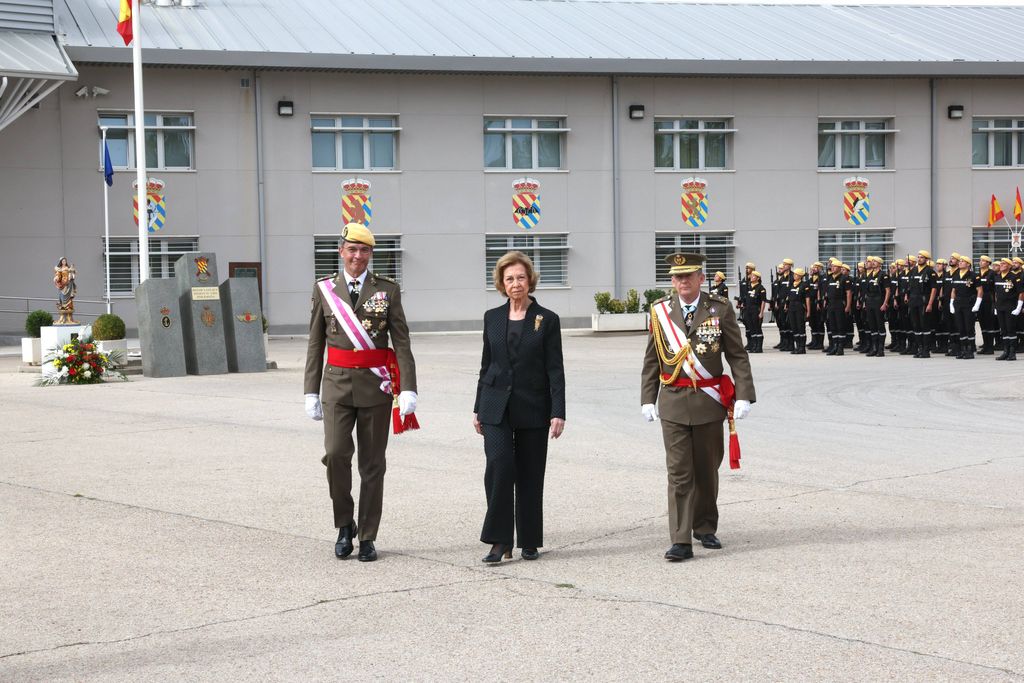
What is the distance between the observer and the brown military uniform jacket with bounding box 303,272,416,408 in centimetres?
786

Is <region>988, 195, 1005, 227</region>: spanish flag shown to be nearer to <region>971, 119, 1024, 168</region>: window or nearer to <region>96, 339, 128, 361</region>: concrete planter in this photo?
<region>971, 119, 1024, 168</region>: window

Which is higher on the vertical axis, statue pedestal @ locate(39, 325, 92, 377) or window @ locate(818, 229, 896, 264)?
window @ locate(818, 229, 896, 264)

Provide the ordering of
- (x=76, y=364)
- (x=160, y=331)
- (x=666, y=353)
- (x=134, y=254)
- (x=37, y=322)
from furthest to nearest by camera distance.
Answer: (x=134, y=254) < (x=37, y=322) < (x=160, y=331) < (x=76, y=364) < (x=666, y=353)

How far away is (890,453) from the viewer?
12.0 metres

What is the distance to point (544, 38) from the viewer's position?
3894cm

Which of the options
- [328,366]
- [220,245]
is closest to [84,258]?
[220,245]

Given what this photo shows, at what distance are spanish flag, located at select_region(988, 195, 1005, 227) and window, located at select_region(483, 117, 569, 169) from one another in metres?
13.1

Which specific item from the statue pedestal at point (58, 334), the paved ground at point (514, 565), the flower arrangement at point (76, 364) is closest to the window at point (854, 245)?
the statue pedestal at point (58, 334)

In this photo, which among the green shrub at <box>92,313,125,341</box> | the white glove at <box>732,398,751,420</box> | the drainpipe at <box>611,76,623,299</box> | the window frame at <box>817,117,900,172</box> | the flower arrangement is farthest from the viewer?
the window frame at <box>817,117,900,172</box>

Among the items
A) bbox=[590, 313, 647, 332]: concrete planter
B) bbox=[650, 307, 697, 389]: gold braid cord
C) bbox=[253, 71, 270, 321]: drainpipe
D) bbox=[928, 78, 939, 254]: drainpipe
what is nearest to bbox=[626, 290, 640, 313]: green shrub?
bbox=[590, 313, 647, 332]: concrete planter

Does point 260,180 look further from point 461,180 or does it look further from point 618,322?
point 618,322

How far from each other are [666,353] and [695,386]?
0.27 meters

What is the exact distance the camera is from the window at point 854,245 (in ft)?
129

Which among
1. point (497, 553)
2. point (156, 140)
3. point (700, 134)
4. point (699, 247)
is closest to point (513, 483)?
point (497, 553)
